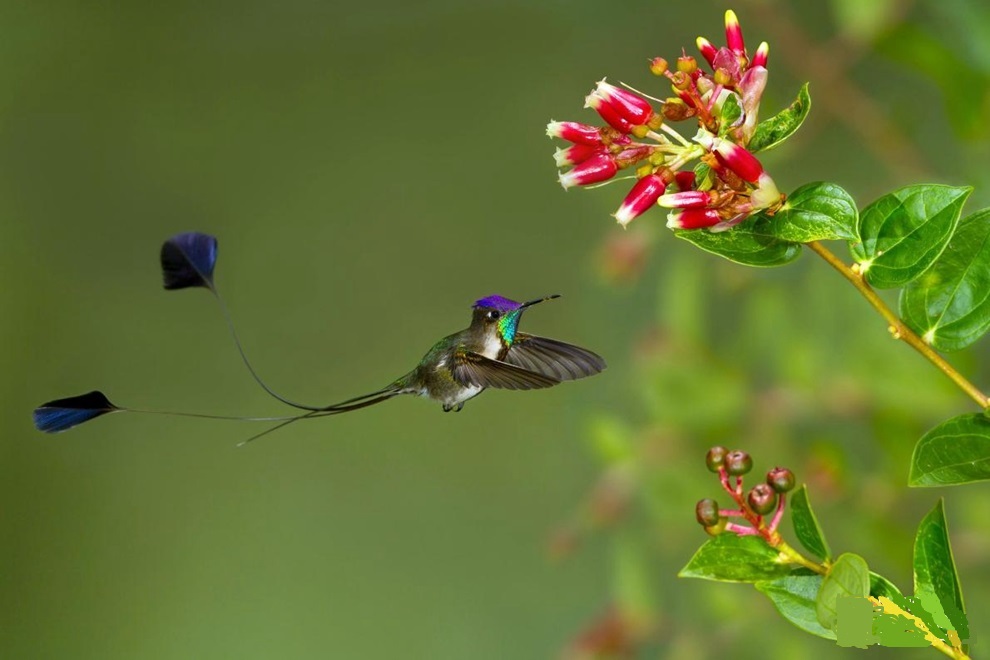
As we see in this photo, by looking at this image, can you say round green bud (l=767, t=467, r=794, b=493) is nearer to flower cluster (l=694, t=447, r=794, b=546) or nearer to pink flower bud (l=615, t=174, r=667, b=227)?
flower cluster (l=694, t=447, r=794, b=546)

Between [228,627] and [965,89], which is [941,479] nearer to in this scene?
[965,89]

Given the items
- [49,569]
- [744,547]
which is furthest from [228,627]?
[744,547]

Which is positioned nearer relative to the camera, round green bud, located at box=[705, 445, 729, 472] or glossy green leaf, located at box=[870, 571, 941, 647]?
glossy green leaf, located at box=[870, 571, 941, 647]

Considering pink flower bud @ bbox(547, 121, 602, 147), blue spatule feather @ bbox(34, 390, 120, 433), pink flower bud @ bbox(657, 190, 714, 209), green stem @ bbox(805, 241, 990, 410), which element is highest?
pink flower bud @ bbox(547, 121, 602, 147)

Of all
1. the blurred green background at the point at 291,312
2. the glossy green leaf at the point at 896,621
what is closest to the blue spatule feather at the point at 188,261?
the glossy green leaf at the point at 896,621

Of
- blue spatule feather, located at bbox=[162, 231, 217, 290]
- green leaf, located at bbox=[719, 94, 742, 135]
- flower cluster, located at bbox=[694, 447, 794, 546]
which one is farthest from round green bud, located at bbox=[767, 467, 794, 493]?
blue spatule feather, located at bbox=[162, 231, 217, 290]

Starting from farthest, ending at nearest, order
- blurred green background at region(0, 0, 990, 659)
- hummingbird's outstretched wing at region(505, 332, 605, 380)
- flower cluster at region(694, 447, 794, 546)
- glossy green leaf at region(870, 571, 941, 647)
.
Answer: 1. blurred green background at region(0, 0, 990, 659)
2. hummingbird's outstretched wing at region(505, 332, 605, 380)
3. flower cluster at region(694, 447, 794, 546)
4. glossy green leaf at region(870, 571, 941, 647)
